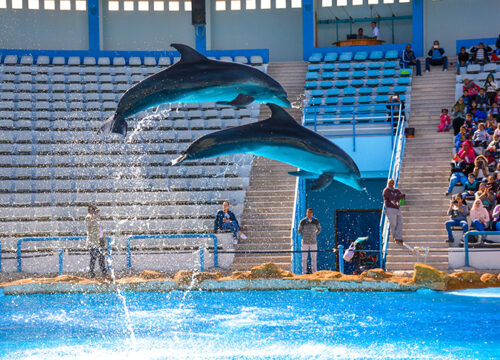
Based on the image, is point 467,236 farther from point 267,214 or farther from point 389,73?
point 389,73

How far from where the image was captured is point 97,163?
1839 cm

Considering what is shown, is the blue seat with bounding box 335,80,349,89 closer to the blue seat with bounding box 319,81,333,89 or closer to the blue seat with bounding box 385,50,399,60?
the blue seat with bounding box 319,81,333,89

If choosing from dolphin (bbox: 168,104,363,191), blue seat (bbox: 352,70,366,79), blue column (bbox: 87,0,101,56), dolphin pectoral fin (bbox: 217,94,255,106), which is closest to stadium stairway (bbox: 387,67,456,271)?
blue seat (bbox: 352,70,366,79)

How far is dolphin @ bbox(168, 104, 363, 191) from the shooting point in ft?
21.6

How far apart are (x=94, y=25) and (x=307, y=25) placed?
6.10 m

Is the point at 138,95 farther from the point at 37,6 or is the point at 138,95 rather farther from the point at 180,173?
the point at 37,6

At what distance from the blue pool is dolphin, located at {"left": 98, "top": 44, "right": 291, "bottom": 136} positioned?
10.1 ft

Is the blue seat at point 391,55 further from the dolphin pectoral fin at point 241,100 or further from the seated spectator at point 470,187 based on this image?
the dolphin pectoral fin at point 241,100

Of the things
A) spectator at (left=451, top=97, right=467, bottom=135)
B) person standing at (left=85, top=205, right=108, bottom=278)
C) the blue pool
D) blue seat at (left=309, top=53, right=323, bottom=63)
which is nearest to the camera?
the blue pool

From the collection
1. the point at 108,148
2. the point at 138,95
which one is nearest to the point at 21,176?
the point at 108,148

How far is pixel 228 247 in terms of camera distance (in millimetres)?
15688

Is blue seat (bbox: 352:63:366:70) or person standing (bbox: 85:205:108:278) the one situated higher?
blue seat (bbox: 352:63:366:70)

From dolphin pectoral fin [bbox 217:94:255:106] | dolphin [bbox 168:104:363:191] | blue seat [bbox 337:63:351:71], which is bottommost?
dolphin [bbox 168:104:363:191]

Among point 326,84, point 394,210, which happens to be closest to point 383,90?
point 326,84
